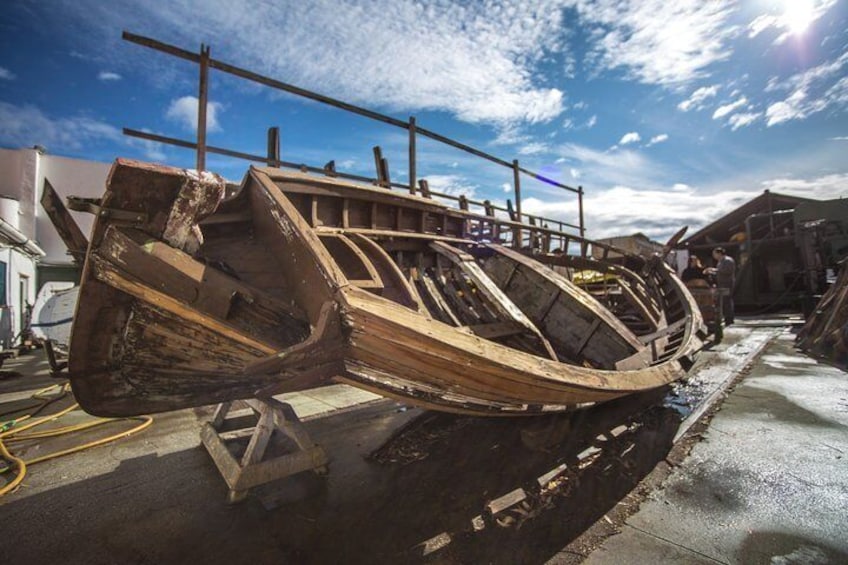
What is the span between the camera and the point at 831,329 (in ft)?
23.7

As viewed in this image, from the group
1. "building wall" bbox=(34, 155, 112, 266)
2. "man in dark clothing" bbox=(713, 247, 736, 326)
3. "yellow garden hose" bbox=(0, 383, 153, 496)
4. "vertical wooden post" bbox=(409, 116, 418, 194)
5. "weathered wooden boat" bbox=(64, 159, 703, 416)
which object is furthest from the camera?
"building wall" bbox=(34, 155, 112, 266)

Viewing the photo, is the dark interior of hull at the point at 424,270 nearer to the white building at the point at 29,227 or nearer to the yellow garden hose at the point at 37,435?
the yellow garden hose at the point at 37,435

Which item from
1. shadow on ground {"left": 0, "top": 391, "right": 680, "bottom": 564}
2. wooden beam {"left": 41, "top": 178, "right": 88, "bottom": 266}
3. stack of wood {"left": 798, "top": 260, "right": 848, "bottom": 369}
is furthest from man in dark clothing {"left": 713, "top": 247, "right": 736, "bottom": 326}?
wooden beam {"left": 41, "top": 178, "right": 88, "bottom": 266}

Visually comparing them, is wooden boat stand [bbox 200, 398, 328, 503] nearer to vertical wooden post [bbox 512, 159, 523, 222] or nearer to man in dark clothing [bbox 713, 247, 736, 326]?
vertical wooden post [bbox 512, 159, 523, 222]

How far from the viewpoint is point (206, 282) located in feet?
6.58

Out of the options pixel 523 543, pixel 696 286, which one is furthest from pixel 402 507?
pixel 696 286

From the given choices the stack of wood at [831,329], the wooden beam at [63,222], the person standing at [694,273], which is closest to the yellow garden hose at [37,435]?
the wooden beam at [63,222]

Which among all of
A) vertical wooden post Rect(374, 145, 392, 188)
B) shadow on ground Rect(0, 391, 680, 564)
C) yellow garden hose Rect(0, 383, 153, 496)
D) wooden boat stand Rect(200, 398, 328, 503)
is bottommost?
yellow garden hose Rect(0, 383, 153, 496)

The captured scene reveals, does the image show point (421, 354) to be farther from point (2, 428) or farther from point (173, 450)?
point (2, 428)

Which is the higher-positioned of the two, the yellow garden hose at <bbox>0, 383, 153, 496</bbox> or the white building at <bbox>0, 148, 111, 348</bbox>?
the white building at <bbox>0, 148, 111, 348</bbox>

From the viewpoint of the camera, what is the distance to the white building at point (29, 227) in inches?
426

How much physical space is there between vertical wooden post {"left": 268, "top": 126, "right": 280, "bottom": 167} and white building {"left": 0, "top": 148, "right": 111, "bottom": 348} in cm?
951

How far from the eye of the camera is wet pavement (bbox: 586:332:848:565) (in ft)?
6.96

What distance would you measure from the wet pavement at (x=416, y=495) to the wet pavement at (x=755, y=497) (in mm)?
19
